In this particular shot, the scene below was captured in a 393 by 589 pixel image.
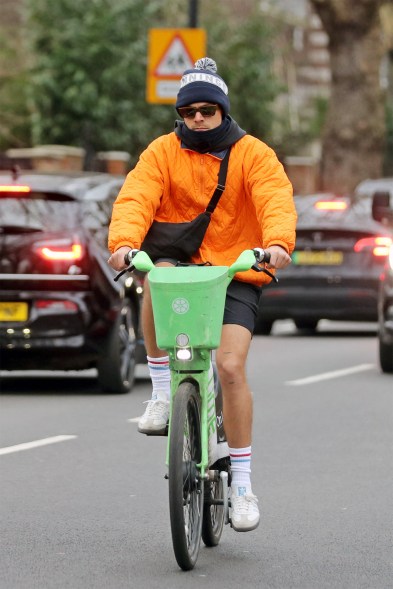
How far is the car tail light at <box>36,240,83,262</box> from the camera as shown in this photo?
43.9 ft

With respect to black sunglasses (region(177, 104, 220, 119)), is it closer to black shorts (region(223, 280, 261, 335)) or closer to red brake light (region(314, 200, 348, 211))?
black shorts (region(223, 280, 261, 335))

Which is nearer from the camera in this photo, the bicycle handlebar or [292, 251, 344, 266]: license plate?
the bicycle handlebar

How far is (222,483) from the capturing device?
7676 millimetres

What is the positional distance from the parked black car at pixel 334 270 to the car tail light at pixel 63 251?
21.9 ft

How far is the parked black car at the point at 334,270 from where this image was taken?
19891 mm

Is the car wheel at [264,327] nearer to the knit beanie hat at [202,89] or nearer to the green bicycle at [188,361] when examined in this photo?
the knit beanie hat at [202,89]

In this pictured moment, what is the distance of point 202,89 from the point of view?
7.57 meters

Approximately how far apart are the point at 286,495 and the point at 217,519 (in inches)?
57.1

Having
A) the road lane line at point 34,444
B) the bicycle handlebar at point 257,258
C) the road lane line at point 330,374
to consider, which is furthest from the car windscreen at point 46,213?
the bicycle handlebar at point 257,258

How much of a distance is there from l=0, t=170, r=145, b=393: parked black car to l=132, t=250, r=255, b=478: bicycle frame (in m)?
6.33

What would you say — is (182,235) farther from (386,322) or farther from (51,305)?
(386,322)

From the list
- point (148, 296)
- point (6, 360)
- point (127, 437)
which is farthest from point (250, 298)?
point (6, 360)

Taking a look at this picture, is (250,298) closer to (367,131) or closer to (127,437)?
(127,437)

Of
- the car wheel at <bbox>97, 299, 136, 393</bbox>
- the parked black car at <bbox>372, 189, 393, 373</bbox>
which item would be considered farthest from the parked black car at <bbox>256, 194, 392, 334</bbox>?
the car wheel at <bbox>97, 299, 136, 393</bbox>
